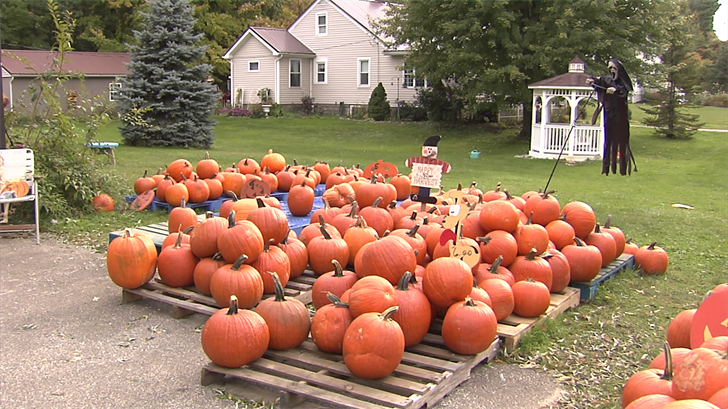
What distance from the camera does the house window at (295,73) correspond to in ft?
110

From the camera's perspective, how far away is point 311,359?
4.00 metres

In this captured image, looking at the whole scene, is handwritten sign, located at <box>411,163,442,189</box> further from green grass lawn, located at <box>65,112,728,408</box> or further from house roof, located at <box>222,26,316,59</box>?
house roof, located at <box>222,26,316,59</box>

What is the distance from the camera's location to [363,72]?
32438mm

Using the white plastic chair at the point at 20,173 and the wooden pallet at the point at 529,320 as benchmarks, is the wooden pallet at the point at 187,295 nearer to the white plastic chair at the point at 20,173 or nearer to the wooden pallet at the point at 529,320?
the wooden pallet at the point at 529,320

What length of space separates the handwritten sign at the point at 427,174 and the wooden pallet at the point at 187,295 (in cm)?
132

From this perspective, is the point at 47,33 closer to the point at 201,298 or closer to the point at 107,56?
the point at 107,56

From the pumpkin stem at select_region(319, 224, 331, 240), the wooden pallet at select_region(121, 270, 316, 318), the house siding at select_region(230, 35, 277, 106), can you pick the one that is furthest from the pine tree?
the pumpkin stem at select_region(319, 224, 331, 240)

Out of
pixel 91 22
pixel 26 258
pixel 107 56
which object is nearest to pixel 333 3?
pixel 107 56

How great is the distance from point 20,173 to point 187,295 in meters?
3.80

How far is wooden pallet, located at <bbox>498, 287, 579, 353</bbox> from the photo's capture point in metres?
4.45

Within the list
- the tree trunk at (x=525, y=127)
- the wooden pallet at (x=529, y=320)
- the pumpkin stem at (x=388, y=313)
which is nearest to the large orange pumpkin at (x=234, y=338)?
the pumpkin stem at (x=388, y=313)

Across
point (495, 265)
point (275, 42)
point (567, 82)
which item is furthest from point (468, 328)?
point (275, 42)

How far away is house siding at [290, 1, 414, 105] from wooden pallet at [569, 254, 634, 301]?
25.0 m

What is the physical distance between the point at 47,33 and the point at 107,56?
836 cm
